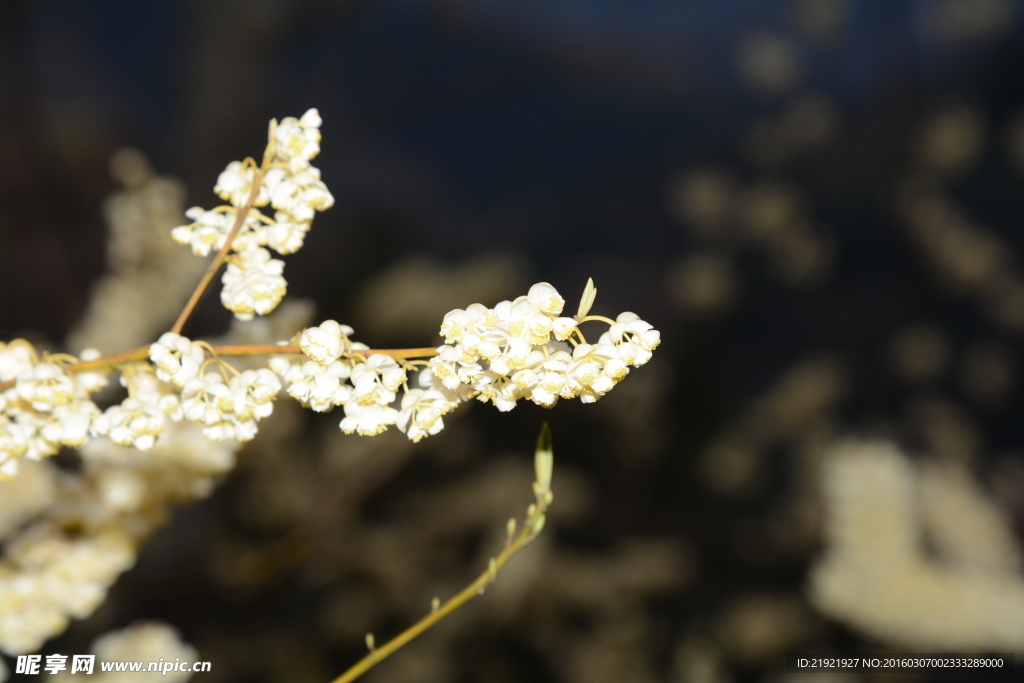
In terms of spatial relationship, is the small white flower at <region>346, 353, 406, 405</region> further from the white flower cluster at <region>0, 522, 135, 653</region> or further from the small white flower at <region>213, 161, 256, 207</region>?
the white flower cluster at <region>0, 522, 135, 653</region>

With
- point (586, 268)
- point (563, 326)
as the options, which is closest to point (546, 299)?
point (563, 326)

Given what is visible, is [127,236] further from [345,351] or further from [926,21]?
[926,21]

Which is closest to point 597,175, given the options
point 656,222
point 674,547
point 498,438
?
point 656,222

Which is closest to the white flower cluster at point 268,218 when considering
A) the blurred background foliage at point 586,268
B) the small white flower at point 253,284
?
the small white flower at point 253,284

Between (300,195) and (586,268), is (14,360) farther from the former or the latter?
(586,268)

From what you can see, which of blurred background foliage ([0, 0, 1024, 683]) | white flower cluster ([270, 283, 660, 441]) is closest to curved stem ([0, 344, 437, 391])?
white flower cluster ([270, 283, 660, 441])
